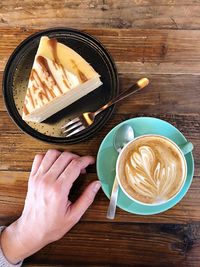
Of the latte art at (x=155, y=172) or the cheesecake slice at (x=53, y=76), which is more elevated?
the cheesecake slice at (x=53, y=76)

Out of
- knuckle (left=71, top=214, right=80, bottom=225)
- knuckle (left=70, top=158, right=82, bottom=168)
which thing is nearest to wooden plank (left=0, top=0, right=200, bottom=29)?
knuckle (left=70, top=158, right=82, bottom=168)

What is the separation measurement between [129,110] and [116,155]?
0.14 meters

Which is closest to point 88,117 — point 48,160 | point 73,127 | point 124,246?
point 73,127

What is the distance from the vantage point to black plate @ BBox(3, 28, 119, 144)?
120cm

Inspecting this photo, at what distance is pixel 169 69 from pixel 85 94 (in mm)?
236

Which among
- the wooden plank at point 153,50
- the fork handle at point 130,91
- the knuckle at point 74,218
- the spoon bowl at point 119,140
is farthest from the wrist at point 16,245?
the wooden plank at point 153,50

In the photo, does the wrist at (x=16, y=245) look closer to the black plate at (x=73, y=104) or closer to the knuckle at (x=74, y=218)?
the knuckle at (x=74, y=218)

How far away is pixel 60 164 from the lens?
1171 millimetres

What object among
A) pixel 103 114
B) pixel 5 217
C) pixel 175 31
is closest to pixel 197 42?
pixel 175 31

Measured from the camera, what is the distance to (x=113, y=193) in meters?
1.14

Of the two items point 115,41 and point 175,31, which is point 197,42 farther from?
point 115,41

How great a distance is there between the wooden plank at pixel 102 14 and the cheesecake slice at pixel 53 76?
0.12 m

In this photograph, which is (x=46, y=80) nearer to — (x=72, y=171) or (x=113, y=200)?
(x=72, y=171)

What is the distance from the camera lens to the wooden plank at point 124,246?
1208 millimetres
